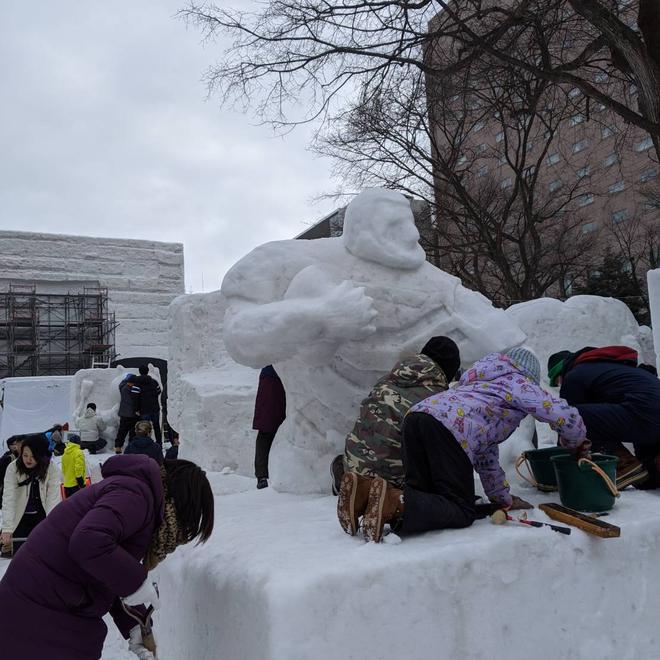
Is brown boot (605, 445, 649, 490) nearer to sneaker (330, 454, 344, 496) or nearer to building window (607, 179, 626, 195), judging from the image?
sneaker (330, 454, 344, 496)

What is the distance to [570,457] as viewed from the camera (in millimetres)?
2625

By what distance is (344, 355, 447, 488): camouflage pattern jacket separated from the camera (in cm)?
269

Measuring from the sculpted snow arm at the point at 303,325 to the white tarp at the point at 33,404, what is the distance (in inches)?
515

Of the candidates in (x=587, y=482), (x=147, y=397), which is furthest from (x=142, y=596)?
(x=147, y=397)

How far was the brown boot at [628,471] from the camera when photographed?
2.99 meters

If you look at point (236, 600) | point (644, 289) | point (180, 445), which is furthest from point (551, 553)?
point (644, 289)

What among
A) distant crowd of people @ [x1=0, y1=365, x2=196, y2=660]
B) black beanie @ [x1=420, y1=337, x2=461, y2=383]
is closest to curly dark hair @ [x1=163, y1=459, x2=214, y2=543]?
distant crowd of people @ [x1=0, y1=365, x2=196, y2=660]

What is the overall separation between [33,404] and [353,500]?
14.4 m

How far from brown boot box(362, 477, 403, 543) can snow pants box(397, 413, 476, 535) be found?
0.03m

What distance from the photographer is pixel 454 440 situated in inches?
92.6

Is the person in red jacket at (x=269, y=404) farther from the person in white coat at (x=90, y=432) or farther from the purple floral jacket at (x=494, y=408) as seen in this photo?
the person in white coat at (x=90, y=432)

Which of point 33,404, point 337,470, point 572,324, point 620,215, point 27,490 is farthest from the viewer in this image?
point 620,215

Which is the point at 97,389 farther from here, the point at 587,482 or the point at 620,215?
the point at 620,215

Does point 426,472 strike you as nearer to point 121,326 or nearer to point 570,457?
point 570,457
